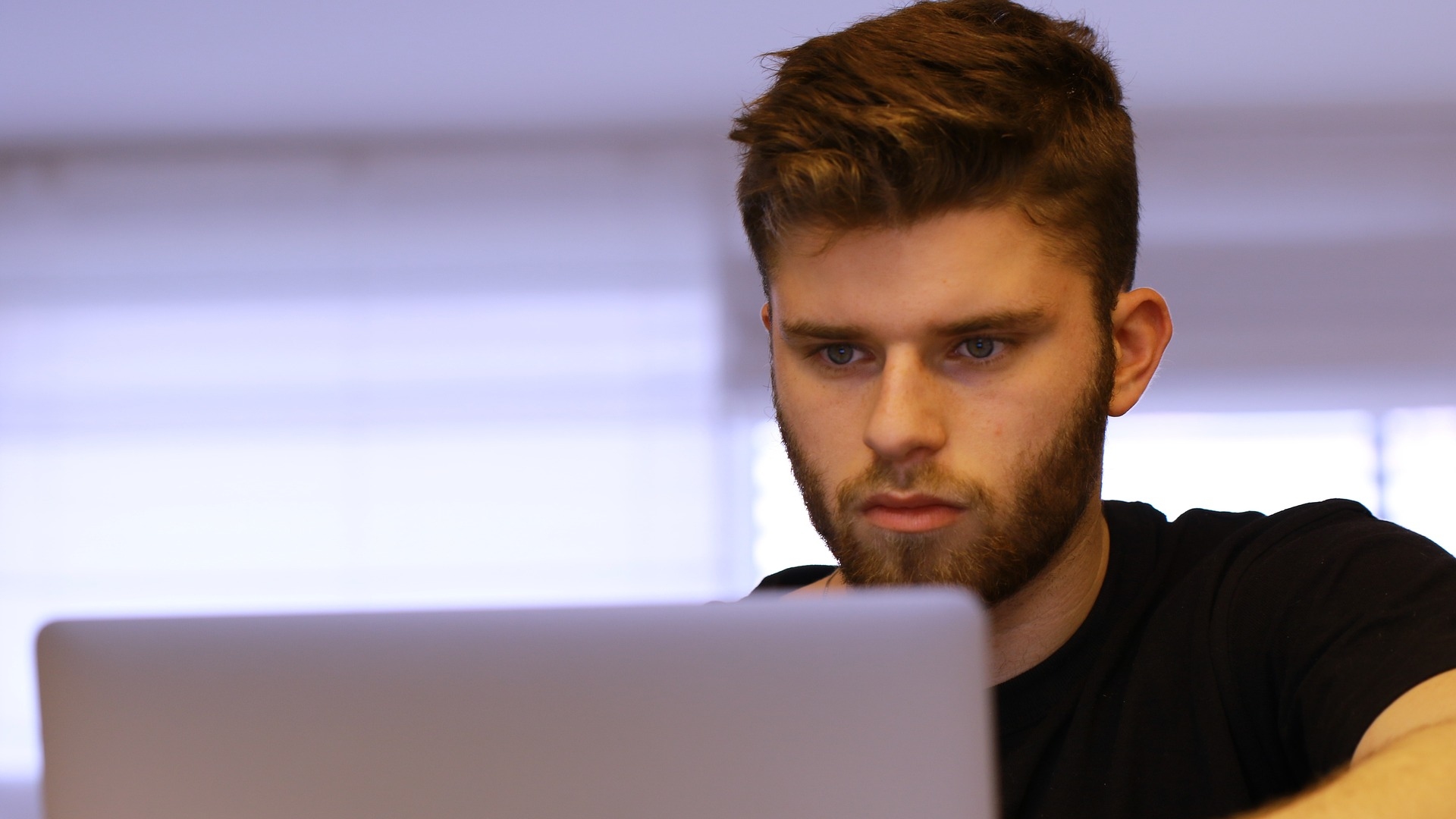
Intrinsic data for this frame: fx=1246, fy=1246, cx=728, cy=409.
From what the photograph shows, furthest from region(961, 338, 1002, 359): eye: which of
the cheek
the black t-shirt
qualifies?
the black t-shirt

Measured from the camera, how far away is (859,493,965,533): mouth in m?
1.05

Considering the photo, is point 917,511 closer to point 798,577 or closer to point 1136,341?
point 1136,341

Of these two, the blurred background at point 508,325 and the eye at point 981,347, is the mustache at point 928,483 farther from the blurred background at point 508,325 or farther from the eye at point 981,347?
the blurred background at point 508,325

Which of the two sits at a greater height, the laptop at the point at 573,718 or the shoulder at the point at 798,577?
the laptop at the point at 573,718

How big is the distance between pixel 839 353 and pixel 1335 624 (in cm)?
44

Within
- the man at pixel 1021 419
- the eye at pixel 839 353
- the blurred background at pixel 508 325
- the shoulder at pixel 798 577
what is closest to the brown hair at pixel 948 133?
the man at pixel 1021 419

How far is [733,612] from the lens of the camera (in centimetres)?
53

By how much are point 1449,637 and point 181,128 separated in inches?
165

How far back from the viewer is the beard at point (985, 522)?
1.05m

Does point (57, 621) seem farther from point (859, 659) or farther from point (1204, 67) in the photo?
point (1204, 67)

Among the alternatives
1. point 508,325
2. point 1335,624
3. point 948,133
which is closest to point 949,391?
point 948,133

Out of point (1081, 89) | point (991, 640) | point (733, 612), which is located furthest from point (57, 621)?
point (1081, 89)

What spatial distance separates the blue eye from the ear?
192 millimetres

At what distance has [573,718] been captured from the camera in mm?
529
